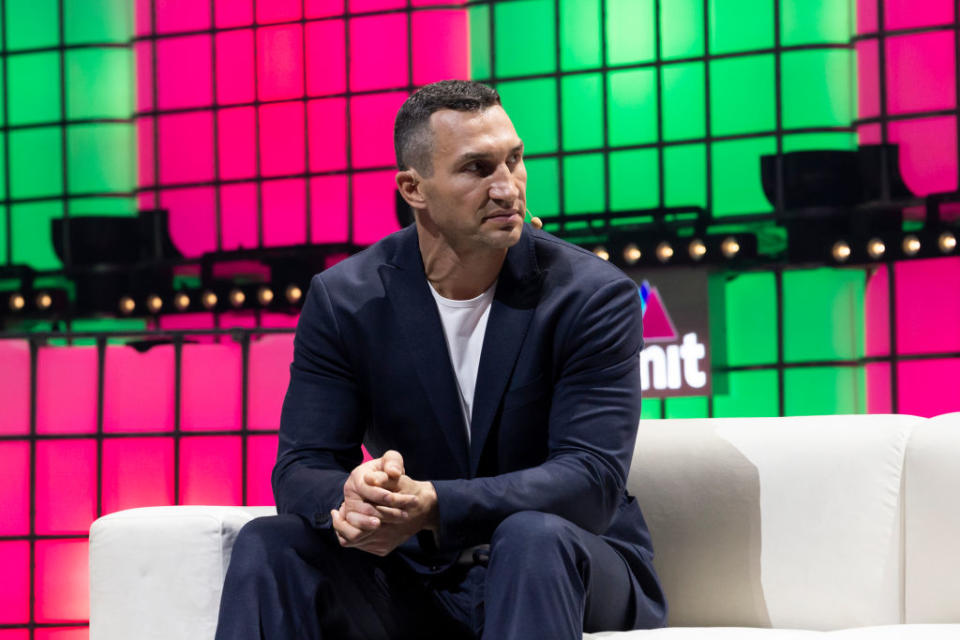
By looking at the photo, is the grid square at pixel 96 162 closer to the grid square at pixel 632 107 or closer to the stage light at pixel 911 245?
the grid square at pixel 632 107

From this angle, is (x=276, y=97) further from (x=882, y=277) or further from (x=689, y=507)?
(x=689, y=507)

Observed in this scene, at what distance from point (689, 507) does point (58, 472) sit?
253 centimetres

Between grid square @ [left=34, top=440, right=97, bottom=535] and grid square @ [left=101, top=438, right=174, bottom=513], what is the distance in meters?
0.04

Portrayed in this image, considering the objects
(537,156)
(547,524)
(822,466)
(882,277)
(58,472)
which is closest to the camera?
(547,524)

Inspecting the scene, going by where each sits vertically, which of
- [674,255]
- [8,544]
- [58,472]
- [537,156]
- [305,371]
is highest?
[537,156]

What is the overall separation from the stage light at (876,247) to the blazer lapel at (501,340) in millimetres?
3350

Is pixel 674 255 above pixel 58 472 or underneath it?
above

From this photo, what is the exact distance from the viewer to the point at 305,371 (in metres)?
1.88

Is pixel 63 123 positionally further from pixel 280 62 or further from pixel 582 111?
pixel 582 111

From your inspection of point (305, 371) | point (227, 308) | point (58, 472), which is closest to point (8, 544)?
point (58, 472)

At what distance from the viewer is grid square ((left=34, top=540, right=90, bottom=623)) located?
12.9 feet

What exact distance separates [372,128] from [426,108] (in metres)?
3.78

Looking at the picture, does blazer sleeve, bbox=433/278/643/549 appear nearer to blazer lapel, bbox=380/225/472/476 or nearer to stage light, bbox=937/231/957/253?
blazer lapel, bbox=380/225/472/476

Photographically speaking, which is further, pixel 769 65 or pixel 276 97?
pixel 276 97
